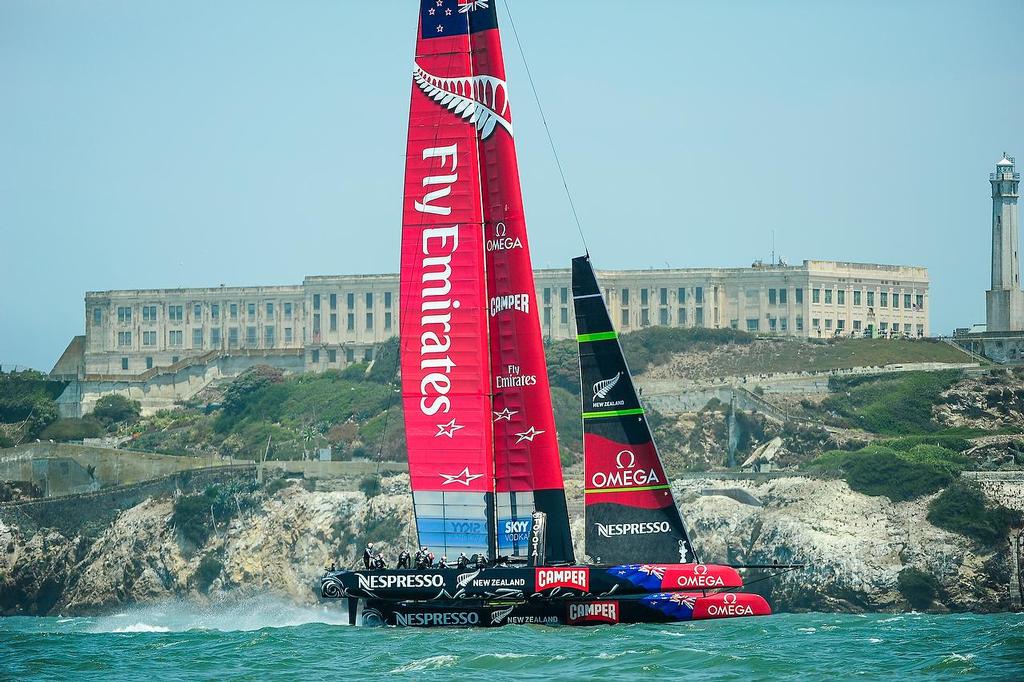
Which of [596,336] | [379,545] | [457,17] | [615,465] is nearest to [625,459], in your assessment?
[615,465]

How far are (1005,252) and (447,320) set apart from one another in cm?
6168

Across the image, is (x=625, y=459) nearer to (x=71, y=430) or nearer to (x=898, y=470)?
(x=898, y=470)

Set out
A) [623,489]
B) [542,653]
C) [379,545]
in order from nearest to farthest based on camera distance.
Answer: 1. [542,653]
2. [623,489]
3. [379,545]

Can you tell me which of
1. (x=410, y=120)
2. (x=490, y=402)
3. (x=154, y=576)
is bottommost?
(x=154, y=576)

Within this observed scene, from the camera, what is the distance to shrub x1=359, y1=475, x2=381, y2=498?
71.9 metres

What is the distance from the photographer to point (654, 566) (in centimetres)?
3453

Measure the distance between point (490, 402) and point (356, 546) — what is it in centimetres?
3325

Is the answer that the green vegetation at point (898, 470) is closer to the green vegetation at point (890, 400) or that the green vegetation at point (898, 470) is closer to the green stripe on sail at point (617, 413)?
the green vegetation at point (890, 400)

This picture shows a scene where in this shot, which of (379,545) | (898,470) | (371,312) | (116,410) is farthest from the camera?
(371,312)

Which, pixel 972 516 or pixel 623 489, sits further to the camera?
pixel 972 516

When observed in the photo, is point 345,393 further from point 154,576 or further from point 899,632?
point 899,632

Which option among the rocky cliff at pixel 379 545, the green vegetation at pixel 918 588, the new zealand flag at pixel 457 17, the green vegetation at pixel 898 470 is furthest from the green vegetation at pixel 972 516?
the new zealand flag at pixel 457 17

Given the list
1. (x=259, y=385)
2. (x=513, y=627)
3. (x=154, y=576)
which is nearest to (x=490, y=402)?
(x=513, y=627)

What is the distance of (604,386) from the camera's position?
37094mm
